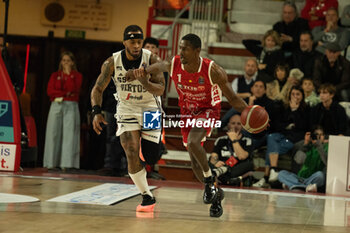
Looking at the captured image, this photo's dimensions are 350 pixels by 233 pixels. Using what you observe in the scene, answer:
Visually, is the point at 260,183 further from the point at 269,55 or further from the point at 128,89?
the point at 128,89

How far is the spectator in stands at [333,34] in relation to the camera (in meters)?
10.4

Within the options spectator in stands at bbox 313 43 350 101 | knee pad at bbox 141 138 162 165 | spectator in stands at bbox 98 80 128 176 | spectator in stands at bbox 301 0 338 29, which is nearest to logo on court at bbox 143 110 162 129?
knee pad at bbox 141 138 162 165

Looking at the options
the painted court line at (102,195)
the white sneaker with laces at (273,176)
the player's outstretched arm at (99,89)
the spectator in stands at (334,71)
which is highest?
the spectator in stands at (334,71)

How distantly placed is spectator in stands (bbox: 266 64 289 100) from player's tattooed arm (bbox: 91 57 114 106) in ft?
12.8

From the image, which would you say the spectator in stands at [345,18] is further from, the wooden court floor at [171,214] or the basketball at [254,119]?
the basketball at [254,119]

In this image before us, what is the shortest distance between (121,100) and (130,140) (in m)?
0.44

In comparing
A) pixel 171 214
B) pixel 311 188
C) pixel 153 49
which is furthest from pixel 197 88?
pixel 311 188

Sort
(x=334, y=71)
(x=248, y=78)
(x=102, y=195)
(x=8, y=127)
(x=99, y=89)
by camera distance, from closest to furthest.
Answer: (x=99, y=89), (x=102, y=195), (x=8, y=127), (x=334, y=71), (x=248, y=78)

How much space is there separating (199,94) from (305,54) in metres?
4.63

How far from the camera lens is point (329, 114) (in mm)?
9156

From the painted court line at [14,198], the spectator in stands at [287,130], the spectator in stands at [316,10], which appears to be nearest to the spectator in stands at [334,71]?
the spectator in stands at [287,130]

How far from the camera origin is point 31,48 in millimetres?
12695

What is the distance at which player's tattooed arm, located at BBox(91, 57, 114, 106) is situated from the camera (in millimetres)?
5996

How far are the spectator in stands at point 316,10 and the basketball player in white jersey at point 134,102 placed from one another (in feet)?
18.8
